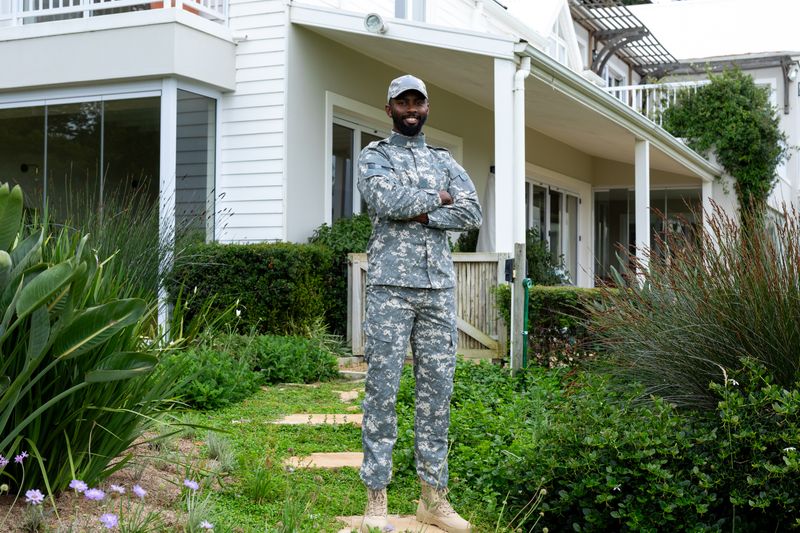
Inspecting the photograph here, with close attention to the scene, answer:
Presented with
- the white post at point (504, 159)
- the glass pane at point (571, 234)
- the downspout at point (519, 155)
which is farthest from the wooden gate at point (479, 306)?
the glass pane at point (571, 234)

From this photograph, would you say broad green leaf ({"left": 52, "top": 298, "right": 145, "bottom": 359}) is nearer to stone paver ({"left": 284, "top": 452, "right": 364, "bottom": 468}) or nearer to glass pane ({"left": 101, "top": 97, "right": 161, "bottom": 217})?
stone paver ({"left": 284, "top": 452, "right": 364, "bottom": 468})

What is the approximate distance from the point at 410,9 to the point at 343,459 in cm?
953

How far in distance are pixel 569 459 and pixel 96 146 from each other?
6.95 metres

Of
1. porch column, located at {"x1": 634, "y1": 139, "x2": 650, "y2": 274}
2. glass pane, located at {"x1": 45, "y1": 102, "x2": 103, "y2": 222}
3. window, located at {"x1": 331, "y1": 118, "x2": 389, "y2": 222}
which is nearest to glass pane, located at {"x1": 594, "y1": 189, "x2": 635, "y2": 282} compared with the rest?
porch column, located at {"x1": 634, "y1": 139, "x2": 650, "y2": 274}

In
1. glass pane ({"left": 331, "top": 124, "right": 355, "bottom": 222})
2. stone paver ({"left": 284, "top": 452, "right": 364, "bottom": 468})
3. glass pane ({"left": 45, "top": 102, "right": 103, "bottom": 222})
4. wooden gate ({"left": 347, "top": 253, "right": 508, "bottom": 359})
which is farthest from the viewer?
glass pane ({"left": 331, "top": 124, "right": 355, "bottom": 222})

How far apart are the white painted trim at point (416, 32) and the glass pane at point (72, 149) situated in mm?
2358

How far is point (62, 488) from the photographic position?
304cm

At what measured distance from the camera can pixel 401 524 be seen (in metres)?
3.49

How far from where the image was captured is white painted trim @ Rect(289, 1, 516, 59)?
27.2ft

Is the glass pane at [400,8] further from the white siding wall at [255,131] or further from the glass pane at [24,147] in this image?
the glass pane at [24,147]

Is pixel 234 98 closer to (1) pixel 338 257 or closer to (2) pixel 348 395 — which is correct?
(1) pixel 338 257

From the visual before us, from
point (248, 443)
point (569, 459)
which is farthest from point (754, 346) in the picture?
point (248, 443)

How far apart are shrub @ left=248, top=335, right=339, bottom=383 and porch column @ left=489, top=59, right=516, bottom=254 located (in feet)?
6.07

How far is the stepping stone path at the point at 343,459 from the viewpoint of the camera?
3.44 meters
